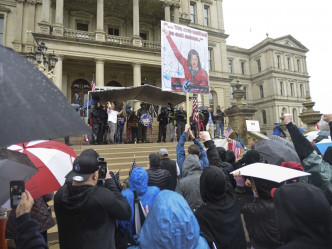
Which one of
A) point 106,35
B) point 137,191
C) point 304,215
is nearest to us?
point 304,215

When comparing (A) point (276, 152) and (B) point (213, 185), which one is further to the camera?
(A) point (276, 152)

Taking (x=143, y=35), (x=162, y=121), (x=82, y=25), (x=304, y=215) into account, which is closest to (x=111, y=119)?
(x=162, y=121)

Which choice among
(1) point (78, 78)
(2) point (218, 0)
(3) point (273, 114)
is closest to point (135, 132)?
(1) point (78, 78)

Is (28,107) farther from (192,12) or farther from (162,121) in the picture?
(192,12)

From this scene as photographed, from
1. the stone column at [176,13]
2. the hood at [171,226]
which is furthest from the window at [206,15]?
the hood at [171,226]

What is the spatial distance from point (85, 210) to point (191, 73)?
5920 mm

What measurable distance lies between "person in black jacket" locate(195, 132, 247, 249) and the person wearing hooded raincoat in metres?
0.46

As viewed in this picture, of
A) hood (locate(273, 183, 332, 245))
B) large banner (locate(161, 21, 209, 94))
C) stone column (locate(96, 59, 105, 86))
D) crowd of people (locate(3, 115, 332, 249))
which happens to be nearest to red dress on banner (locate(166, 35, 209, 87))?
large banner (locate(161, 21, 209, 94))

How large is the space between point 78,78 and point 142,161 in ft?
49.0

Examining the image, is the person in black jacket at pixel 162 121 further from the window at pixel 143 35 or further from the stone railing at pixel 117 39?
the window at pixel 143 35

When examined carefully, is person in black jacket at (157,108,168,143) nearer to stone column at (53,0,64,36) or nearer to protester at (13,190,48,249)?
protester at (13,190,48,249)

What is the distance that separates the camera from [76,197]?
1769 mm

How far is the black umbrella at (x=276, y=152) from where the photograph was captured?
330 centimetres

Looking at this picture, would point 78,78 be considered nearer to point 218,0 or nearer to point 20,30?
point 20,30
